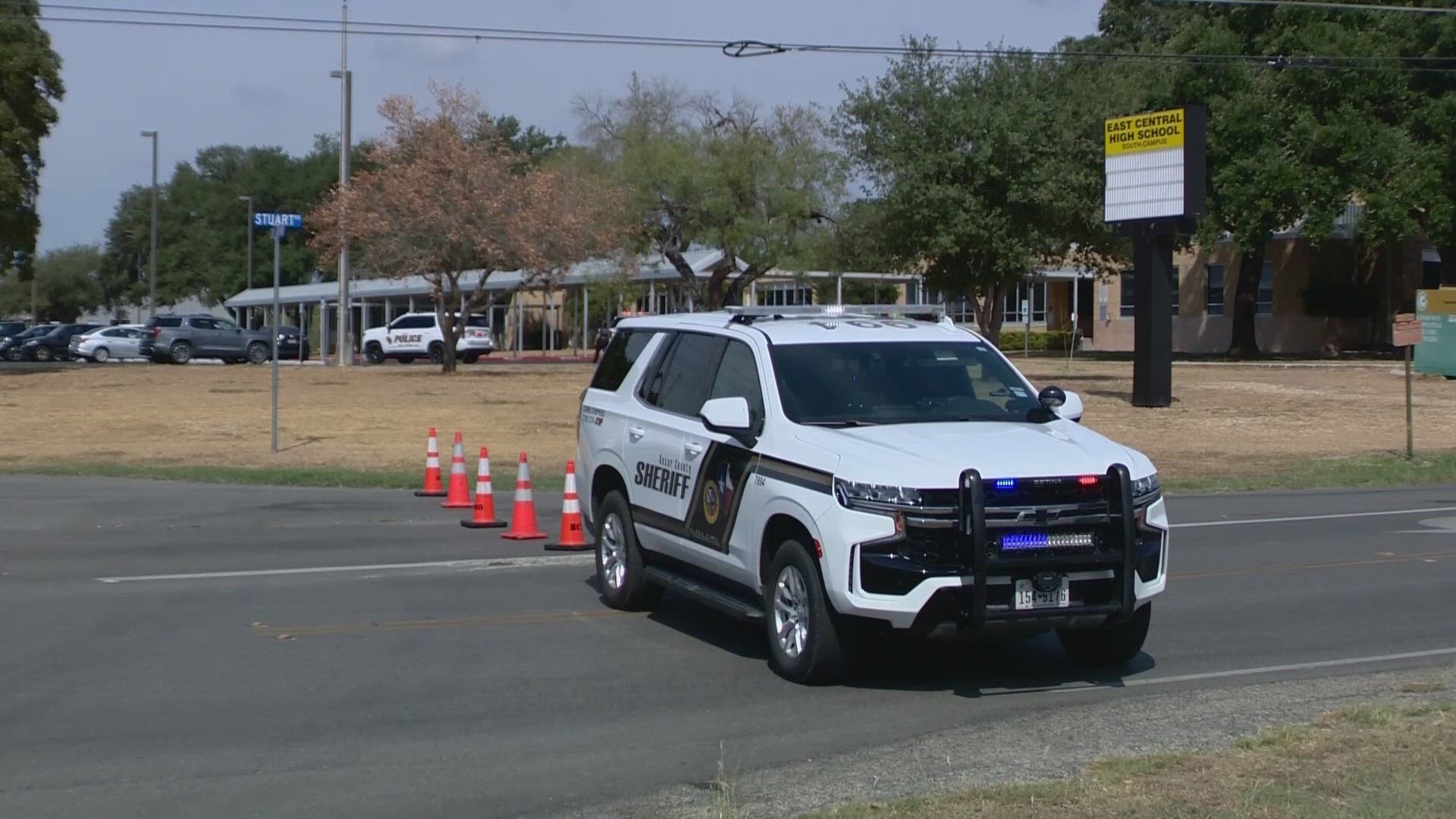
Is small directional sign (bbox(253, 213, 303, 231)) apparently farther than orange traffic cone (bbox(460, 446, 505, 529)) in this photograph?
Yes

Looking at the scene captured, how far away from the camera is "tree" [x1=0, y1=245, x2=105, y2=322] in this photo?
10738cm

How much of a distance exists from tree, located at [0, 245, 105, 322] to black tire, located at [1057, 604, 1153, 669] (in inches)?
4158

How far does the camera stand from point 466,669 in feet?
29.6

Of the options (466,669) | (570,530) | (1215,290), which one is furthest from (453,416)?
(1215,290)

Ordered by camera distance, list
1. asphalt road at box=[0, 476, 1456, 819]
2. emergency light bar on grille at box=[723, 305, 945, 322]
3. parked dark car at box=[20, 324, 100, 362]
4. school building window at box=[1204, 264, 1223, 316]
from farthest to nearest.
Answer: school building window at box=[1204, 264, 1223, 316] < parked dark car at box=[20, 324, 100, 362] < emergency light bar on grille at box=[723, 305, 945, 322] < asphalt road at box=[0, 476, 1456, 819]

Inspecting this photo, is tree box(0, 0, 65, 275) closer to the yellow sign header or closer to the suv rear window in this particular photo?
the yellow sign header

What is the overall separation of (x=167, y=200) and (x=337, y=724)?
96.3m

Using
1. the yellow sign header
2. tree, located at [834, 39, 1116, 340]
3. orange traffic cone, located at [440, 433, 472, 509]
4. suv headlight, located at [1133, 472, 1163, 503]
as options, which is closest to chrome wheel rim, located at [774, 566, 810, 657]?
suv headlight, located at [1133, 472, 1163, 503]

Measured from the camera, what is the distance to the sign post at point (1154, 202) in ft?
102

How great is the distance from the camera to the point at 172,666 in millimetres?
9047

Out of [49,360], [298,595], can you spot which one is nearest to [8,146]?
[49,360]

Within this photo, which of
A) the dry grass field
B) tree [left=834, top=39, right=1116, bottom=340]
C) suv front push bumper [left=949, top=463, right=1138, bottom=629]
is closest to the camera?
suv front push bumper [left=949, top=463, right=1138, bottom=629]

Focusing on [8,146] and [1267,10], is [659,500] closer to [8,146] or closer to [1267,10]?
[8,146]

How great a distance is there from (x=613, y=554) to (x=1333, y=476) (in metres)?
14.3
